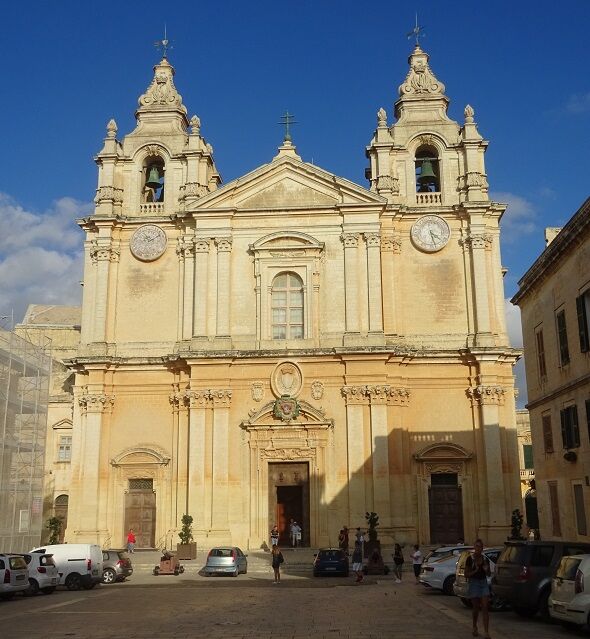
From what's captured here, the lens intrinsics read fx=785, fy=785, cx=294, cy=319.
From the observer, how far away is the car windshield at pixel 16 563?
2038cm

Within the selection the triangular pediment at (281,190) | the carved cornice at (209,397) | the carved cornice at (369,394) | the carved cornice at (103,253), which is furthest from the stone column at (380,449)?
the carved cornice at (103,253)

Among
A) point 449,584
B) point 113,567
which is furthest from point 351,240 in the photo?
point 449,584

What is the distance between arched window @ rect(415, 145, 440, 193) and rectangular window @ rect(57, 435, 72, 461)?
23683 millimetres

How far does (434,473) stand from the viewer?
32.7 m

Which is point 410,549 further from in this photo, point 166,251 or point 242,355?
point 166,251

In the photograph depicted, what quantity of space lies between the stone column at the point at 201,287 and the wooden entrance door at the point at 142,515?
Answer: 23.6 ft

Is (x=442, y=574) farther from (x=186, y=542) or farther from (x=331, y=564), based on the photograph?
(x=186, y=542)

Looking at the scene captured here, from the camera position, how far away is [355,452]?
31859 millimetres

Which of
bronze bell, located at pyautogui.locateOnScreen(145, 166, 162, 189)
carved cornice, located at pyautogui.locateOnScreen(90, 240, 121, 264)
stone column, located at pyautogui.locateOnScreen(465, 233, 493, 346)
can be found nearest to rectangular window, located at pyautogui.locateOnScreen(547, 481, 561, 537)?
stone column, located at pyautogui.locateOnScreen(465, 233, 493, 346)

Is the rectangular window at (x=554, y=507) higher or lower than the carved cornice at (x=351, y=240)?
lower

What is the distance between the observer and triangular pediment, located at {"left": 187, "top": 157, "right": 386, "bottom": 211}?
34969mm

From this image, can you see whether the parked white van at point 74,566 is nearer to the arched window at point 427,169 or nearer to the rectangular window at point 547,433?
the rectangular window at point 547,433

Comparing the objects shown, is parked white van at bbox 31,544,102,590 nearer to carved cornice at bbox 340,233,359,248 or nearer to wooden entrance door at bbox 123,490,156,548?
wooden entrance door at bbox 123,490,156,548

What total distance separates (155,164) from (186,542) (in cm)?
1824
